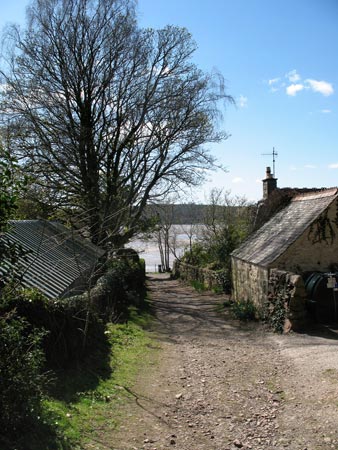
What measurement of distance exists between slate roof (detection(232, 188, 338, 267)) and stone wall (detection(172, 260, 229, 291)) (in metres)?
5.52

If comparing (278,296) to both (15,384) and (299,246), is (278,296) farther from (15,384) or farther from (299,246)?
(15,384)

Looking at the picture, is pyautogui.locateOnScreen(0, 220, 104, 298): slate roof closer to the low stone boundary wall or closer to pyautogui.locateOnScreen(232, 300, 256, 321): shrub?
pyautogui.locateOnScreen(232, 300, 256, 321): shrub

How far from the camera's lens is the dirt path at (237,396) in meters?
6.67

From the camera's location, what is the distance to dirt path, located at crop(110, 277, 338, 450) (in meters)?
6.67

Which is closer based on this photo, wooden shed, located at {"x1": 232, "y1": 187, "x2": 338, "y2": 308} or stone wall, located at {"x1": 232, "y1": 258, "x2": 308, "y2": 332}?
Answer: stone wall, located at {"x1": 232, "y1": 258, "x2": 308, "y2": 332}

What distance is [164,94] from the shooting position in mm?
23750

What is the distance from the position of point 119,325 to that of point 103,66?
1389cm

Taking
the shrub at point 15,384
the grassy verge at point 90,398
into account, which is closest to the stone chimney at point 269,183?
the grassy verge at point 90,398

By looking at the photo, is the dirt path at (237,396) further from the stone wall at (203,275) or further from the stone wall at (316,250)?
the stone wall at (203,275)

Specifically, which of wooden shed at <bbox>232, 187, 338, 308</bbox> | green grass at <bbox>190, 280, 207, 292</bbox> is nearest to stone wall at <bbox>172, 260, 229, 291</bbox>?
green grass at <bbox>190, 280, 207, 292</bbox>

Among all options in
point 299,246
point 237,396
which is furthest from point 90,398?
point 299,246

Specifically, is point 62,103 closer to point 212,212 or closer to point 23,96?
point 23,96

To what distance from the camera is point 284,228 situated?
18.5 meters

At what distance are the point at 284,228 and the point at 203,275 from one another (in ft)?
46.4
